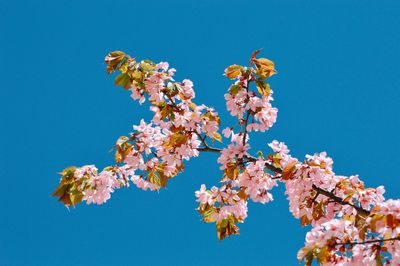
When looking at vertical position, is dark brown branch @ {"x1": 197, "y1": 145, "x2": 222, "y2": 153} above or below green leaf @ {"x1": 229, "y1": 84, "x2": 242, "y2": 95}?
below

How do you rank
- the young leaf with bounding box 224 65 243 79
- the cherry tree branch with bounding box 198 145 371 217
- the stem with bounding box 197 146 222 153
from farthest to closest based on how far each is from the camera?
the stem with bounding box 197 146 222 153 < the young leaf with bounding box 224 65 243 79 < the cherry tree branch with bounding box 198 145 371 217

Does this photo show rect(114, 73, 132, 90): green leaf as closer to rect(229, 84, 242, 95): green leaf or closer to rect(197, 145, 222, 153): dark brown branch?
rect(197, 145, 222, 153): dark brown branch

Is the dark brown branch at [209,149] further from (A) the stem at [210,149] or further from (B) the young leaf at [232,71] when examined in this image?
(B) the young leaf at [232,71]

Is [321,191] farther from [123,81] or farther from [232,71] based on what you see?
[123,81]

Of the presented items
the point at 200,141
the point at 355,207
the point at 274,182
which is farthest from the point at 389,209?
the point at 200,141

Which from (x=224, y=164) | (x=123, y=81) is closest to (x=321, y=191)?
(x=224, y=164)

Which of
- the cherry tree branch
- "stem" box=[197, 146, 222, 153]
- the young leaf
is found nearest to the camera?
the cherry tree branch

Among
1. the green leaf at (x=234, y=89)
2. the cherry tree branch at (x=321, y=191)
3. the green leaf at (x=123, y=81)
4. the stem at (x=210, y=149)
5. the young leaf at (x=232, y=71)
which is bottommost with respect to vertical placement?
the cherry tree branch at (x=321, y=191)

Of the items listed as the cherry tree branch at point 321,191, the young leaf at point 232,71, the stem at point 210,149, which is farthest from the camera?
the stem at point 210,149

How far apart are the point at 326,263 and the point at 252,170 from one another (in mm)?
1627

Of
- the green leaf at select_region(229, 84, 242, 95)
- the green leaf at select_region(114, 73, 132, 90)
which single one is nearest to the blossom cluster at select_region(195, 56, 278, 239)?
the green leaf at select_region(229, 84, 242, 95)

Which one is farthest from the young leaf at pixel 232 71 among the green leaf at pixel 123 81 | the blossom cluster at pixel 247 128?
the green leaf at pixel 123 81

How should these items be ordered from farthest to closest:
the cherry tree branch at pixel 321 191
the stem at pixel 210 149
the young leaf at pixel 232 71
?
1. the stem at pixel 210 149
2. the young leaf at pixel 232 71
3. the cherry tree branch at pixel 321 191

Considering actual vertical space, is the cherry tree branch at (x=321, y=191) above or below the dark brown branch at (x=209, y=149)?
below
